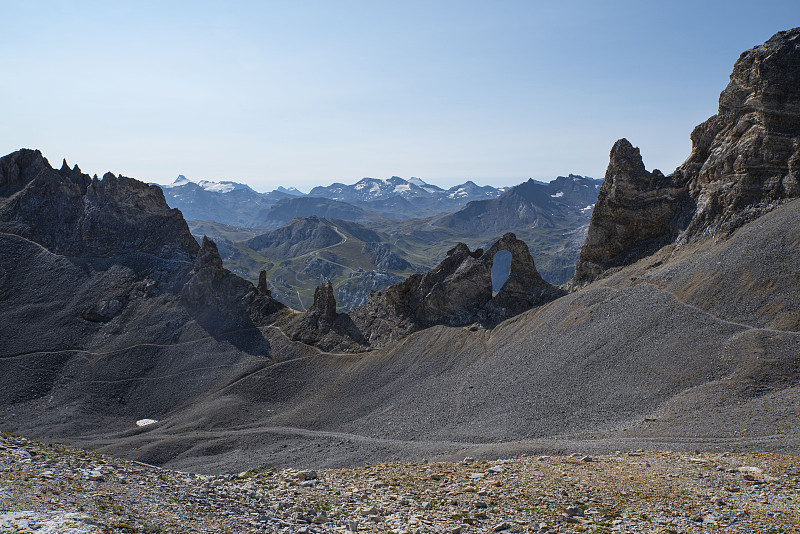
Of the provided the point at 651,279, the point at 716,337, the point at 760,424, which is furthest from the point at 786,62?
the point at 760,424

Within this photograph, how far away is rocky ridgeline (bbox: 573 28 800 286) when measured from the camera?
193ft

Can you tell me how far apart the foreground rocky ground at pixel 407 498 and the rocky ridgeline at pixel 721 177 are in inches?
1609

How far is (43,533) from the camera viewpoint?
15289 millimetres

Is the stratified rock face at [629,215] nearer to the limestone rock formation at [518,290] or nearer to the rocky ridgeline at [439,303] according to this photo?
the limestone rock formation at [518,290]

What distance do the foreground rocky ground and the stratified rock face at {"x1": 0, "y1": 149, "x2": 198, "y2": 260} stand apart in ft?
225

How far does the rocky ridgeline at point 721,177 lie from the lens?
5872 cm

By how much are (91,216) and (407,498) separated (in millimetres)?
86872

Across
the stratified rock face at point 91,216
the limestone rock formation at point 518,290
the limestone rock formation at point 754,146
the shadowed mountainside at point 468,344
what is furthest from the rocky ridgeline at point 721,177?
the stratified rock face at point 91,216

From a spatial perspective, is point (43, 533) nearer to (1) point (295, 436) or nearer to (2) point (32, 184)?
(1) point (295, 436)

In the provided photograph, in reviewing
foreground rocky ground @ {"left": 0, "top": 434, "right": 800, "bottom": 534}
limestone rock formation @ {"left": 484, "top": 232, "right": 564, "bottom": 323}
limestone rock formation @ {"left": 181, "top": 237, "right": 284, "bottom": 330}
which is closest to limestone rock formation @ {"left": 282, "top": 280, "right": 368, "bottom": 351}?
limestone rock formation @ {"left": 181, "top": 237, "right": 284, "bottom": 330}

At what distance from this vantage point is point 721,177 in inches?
2469

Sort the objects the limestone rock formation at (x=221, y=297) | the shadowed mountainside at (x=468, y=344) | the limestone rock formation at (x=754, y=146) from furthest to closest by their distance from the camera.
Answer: the limestone rock formation at (x=221, y=297) → the limestone rock formation at (x=754, y=146) → the shadowed mountainside at (x=468, y=344)

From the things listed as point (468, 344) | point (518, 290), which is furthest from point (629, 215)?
point (468, 344)

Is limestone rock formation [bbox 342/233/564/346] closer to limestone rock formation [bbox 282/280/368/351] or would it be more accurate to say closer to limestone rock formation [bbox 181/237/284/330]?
limestone rock formation [bbox 282/280/368/351]
